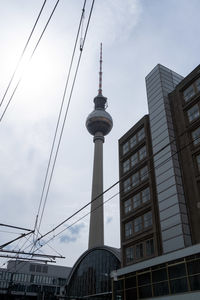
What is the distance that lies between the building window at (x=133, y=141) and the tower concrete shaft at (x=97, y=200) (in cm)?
3954

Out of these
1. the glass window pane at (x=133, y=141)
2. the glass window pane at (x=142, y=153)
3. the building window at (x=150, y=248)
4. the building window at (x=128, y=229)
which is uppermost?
the glass window pane at (x=133, y=141)

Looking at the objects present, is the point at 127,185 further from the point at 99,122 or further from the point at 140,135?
the point at 99,122

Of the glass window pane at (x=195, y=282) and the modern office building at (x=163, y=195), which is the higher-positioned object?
the modern office building at (x=163, y=195)

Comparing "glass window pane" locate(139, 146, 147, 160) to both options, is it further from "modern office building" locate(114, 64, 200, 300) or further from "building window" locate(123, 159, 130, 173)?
"building window" locate(123, 159, 130, 173)

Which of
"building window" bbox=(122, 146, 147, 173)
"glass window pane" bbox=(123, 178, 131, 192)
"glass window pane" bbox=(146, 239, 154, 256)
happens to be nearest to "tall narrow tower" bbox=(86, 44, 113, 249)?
"building window" bbox=(122, 146, 147, 173)

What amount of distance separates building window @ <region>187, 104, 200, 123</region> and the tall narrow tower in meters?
63.2

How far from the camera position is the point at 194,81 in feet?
116

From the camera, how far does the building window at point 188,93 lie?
3531cm

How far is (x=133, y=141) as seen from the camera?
44.2 meters

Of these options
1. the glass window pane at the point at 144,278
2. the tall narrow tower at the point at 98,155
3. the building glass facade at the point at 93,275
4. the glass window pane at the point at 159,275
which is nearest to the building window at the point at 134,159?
the glass window pane at the point at 144,278

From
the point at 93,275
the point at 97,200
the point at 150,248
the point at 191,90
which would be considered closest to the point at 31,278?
the point at 97,200

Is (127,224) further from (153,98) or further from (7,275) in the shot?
(7,275)

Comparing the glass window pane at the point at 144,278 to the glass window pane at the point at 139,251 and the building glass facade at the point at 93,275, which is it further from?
the building glass facade at the point at 93,275

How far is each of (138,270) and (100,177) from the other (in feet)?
247
